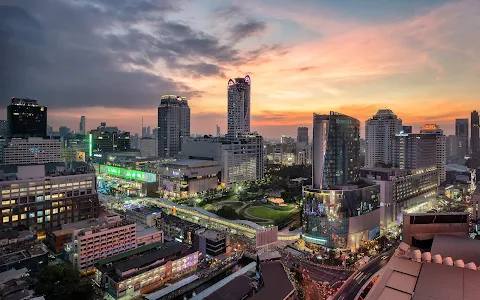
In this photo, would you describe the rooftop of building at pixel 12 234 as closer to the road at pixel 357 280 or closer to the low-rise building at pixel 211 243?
the low-rise building at pixel 211 243

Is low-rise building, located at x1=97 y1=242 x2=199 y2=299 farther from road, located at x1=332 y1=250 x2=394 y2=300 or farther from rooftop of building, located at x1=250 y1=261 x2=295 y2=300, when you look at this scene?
road, located at x1=332 y1=250 x2=394 y2=300

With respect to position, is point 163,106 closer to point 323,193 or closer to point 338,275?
point 323,193

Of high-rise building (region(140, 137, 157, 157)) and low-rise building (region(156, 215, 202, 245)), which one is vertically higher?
high-rise building (region(140, 137, 157, 157))

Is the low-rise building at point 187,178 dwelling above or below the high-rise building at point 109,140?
below

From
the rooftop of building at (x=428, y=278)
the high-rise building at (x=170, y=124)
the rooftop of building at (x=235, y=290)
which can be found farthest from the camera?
the high-rise building at (x=170, y=124)

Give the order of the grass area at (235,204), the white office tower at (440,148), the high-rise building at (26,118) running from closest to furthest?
the grass area at (235,204) < the white office tower at (440,148) < the high-rise building at (26,118)

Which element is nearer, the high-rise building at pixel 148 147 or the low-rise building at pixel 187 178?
the low-rise building at pixel 187 178

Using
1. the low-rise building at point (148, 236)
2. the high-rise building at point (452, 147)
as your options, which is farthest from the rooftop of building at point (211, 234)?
the high-rise building at point (452, 147)

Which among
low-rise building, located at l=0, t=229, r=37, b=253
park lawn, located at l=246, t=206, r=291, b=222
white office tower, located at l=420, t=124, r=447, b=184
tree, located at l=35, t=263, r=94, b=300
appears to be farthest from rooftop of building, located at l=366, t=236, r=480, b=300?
white office tower, located at l=420, t=124, r=447, b=184
